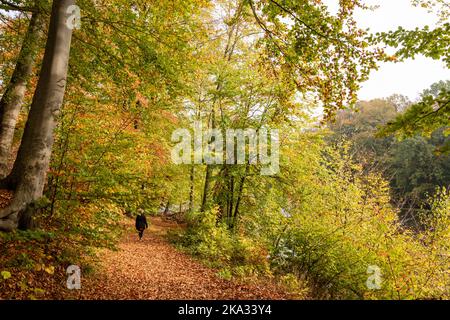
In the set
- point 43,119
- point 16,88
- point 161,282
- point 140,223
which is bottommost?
point 161,282

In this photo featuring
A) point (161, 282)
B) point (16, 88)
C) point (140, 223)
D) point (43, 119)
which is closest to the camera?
point (43, 119)

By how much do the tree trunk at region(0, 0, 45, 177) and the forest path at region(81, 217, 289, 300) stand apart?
363 cm

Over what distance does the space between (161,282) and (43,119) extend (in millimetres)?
4606

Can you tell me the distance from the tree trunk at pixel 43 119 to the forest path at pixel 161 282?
5.68 ft

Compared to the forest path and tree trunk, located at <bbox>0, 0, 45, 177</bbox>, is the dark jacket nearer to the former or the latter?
the forest path

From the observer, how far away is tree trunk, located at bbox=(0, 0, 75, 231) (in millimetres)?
4551

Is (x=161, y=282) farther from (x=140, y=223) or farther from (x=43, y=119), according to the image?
(x=140, y=223)

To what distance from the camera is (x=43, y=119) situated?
464cm

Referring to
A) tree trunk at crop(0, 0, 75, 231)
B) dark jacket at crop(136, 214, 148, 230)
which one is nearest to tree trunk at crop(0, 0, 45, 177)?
tree trunk at crop(0, 0, 75, 231)

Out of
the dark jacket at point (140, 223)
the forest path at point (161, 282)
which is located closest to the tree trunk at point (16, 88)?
the forest path at point (161, 282)

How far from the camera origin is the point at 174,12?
22.8 feet

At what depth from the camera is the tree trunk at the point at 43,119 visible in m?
4.55

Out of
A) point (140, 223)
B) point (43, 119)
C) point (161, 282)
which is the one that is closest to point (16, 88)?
point (43, 119)
